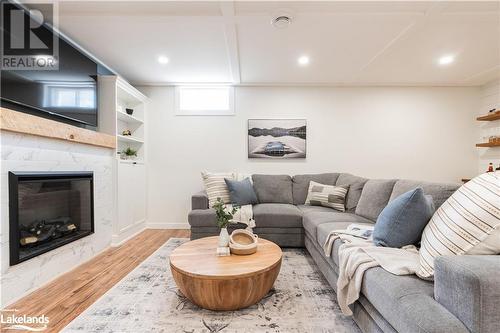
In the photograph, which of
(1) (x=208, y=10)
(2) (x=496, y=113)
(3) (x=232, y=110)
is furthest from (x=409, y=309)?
(2) (x=496, y=113)

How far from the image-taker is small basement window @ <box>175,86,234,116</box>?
4.00 metres

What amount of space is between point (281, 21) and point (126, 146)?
297 cm

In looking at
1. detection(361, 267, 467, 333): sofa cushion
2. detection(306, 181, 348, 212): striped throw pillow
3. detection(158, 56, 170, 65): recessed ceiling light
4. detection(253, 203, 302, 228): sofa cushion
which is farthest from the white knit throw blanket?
detection(158, 56, 170, 65): recessed ceiling light

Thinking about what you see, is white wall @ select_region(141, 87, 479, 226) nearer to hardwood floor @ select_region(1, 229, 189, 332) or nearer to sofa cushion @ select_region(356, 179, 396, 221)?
A: hardwood floor @ select_region(1, 229, 189, 332)

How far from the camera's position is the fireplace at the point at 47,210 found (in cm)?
182

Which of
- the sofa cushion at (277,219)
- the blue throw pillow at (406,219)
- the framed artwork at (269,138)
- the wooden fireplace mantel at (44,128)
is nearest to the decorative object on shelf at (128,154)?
the wooden fireplace mantel at (44,128)

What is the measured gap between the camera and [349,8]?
6.65 ft

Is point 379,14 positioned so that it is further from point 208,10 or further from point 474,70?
point 474,70

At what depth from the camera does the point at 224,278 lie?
1.52 metres

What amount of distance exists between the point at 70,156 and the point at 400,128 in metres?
4.73

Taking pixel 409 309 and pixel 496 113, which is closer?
pixel 409 309

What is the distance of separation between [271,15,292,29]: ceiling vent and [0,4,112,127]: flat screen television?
2135 millimetres

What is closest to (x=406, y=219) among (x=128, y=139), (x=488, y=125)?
(x=128, y=139)

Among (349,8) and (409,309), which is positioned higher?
(349,8)
